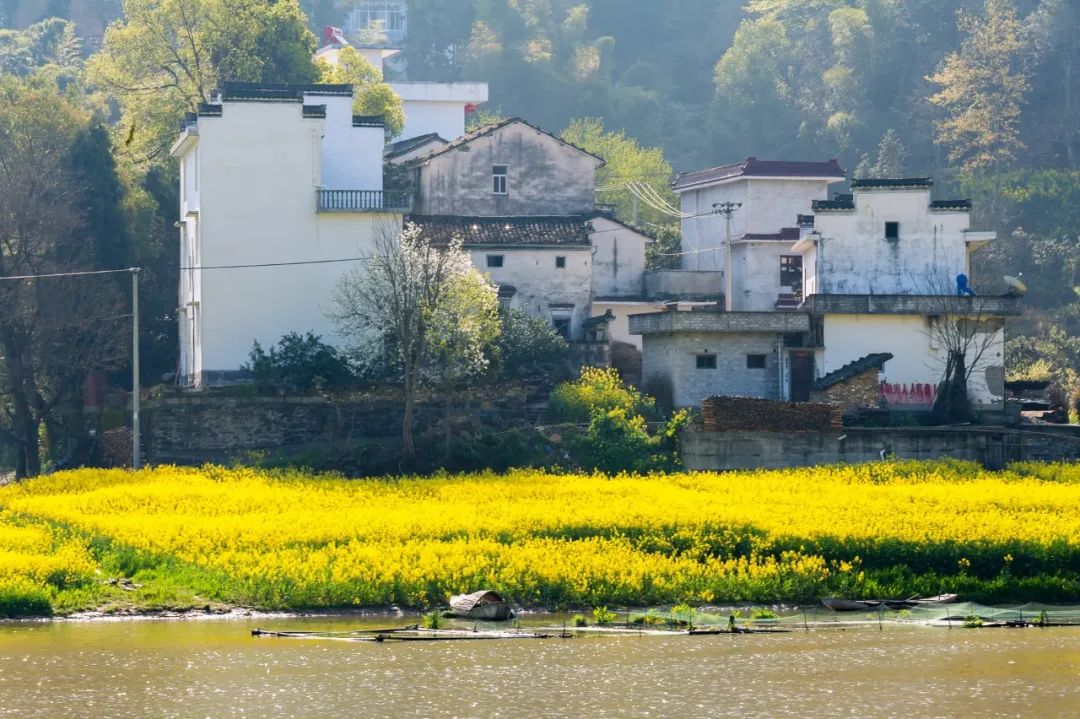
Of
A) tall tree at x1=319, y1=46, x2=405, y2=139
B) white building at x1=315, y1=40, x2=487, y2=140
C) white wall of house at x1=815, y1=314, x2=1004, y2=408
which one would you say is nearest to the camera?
white wall of house at x1=815, y1=314, x2=1004, y2=408

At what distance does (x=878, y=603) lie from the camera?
37500 mm

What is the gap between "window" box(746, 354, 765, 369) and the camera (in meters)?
57.2

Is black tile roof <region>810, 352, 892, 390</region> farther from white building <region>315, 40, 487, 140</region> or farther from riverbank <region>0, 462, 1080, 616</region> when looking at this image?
white building <region>315, 40, 487, 140</region>

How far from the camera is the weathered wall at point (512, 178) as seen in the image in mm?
67375

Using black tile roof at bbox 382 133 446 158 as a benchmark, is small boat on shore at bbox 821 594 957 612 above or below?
below

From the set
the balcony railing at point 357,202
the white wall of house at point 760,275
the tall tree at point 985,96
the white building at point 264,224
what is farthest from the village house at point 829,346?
the tall tree at point 985,96

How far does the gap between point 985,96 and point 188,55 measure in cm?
4236

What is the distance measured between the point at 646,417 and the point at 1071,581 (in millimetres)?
17705

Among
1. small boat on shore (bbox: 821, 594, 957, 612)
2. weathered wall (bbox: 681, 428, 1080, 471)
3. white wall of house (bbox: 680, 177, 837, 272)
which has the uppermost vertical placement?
white wall of house (bbox: 680, 177, 837, 272)

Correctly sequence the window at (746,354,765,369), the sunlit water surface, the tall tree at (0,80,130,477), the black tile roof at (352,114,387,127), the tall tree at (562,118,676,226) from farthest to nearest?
the tall tree at (562,118,676,226) < the black tile roof at (352,114,387,127) < the tall tree at (0,80,130,477) < the window at (746,354,765,369) < the sunlit water surface

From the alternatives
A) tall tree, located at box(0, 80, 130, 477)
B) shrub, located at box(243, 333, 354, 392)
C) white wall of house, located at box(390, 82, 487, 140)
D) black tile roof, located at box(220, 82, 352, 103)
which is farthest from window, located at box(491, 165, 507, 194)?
white wall of house, located at box(390, 82, 487, 140)

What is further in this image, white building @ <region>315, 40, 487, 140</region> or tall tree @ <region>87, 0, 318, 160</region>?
white building @ <region>315, 40, 487, 140</region>

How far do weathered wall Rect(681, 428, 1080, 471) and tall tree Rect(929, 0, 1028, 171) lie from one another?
159 ft

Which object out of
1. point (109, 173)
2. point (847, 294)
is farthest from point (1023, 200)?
point (109, 173)
